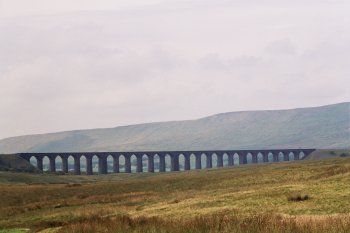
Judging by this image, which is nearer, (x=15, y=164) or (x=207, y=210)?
(x=207, y=210)

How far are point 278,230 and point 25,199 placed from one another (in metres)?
49.3

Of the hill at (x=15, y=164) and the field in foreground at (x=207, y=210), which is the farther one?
the hill at (x=15, y=164)

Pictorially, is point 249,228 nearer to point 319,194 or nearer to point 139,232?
point 139,232

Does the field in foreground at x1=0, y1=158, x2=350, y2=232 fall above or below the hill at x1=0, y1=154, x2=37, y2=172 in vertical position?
below

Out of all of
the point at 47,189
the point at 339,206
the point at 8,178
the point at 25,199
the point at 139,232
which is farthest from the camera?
the point at 8,178

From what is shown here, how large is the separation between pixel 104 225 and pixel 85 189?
49707 millimetres

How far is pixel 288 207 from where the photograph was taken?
33.1 meters

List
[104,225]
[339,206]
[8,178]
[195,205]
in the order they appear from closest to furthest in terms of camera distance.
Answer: [104,225] → [339,206] → [195,205] → [8,178]

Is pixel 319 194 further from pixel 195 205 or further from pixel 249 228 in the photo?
pixel 249 228

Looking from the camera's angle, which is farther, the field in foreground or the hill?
the hill

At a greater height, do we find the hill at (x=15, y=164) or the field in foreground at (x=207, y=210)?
the hill at (x=15, y=164)

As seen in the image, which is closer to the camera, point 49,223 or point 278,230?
point 278,230

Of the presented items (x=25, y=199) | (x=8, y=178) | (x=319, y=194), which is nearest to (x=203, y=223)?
(x=319, y=194)

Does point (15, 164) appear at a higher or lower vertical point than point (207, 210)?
higher
